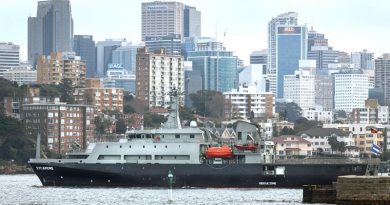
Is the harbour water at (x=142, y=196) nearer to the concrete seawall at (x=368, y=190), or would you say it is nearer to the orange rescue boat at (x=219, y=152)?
the orange rescue boat at (x=219, y=152)

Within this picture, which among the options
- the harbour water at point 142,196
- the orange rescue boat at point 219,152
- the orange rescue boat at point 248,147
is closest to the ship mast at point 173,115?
the orange rescue boat at point 219,152

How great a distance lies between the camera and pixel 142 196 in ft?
310

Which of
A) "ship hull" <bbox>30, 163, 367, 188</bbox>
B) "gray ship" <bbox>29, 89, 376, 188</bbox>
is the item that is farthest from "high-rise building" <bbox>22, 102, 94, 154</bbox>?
"ship hull" <bbox>30, 163, 367, 188</bbox>

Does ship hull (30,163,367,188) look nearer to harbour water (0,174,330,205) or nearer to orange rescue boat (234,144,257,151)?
orange rescue boat (234,144,257,151)

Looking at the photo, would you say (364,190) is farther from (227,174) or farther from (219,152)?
(219,152)

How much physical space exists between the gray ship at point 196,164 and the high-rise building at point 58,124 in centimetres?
7044

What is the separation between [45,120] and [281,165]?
7899cm

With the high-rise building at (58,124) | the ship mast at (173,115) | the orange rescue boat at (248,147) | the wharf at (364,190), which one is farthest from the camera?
the high-rise building at (58,124)

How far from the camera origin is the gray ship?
108 metres

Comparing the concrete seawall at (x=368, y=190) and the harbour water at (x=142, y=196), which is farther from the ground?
the concrete seawall at (x=368, y=190)

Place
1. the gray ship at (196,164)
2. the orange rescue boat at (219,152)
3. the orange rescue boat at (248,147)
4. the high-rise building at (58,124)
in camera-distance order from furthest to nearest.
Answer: the high-rise building at (58,124)
the orange rescue boat at (248,147)
the orange rescue boat at (219,152)
the gray ship at (196,164)

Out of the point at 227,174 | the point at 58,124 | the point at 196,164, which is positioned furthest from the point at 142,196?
the point at 58,124

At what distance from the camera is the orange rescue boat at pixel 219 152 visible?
109 m

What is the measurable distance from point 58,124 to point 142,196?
91.3 meters
